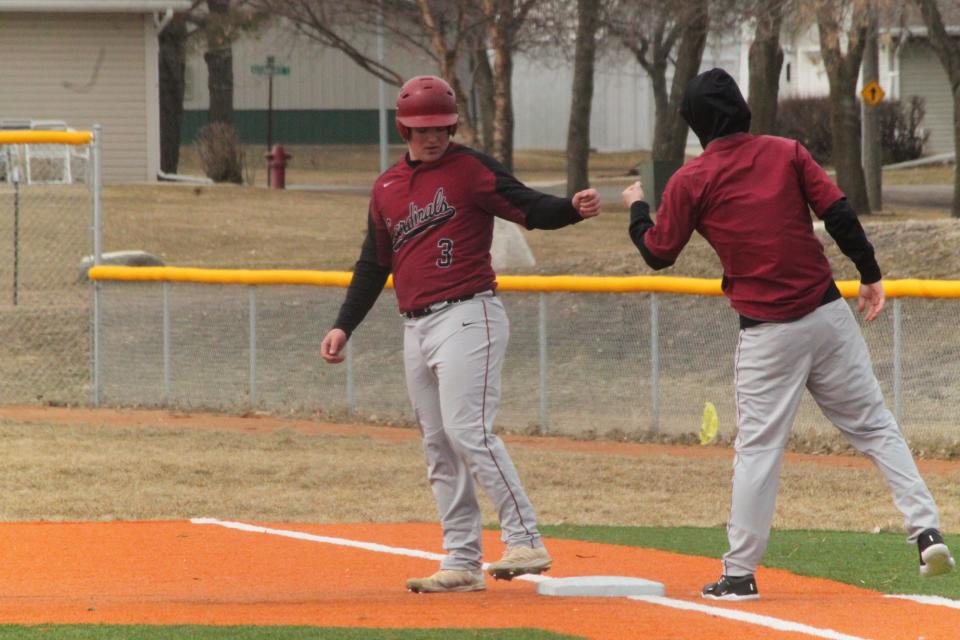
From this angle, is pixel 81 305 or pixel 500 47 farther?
pixel 500 47

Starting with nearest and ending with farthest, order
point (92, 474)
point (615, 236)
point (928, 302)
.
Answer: point (92, 474)
point (928, 302)
point (615, 236)

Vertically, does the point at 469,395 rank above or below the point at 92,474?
above

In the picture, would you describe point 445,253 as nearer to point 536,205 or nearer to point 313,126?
point 536,205

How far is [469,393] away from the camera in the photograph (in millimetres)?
6246

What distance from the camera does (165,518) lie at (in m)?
9.05

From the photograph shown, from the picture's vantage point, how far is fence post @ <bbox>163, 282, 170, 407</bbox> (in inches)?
557

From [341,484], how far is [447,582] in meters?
3.96

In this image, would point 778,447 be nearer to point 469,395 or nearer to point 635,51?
point 469,395

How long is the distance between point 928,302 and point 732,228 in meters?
5.91

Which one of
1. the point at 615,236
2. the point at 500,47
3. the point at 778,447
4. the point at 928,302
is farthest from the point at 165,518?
the point at 615,236

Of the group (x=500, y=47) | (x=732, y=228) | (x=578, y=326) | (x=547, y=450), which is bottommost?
(x=547, y=450)

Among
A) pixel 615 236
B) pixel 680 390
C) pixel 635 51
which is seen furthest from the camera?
pixel 635 51

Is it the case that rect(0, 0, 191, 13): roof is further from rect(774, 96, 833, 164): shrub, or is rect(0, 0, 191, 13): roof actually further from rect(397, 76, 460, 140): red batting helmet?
rect(397, 76, 460, 140): red batting helmet

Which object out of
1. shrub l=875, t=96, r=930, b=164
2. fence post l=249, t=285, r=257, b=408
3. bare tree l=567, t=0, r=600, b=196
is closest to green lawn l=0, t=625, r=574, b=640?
fence post l=249, t=285, r=257, b=408
